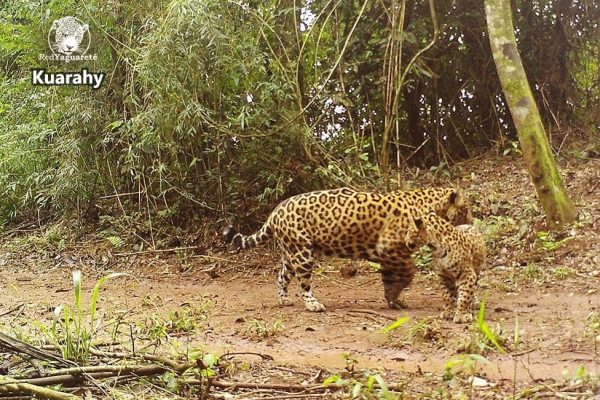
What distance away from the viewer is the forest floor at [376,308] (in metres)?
4.26

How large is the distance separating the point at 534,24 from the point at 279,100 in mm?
4330

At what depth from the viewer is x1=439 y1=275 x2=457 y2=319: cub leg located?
593 centimetres

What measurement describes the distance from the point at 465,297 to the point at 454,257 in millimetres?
333

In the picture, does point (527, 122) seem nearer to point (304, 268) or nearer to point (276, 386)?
point (304, 268)

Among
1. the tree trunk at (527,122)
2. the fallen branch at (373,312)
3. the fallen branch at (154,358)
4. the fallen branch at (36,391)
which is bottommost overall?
the fallen branch at (373,312)

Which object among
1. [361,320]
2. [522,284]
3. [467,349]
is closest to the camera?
[467,349]

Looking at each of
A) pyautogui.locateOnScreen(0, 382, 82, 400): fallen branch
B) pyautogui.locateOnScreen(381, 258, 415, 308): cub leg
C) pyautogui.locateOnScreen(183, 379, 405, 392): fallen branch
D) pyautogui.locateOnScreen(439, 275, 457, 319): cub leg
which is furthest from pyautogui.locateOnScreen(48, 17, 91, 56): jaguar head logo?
pyautogui.locateOnScreen(0, 382, 82, 400): fallen branch

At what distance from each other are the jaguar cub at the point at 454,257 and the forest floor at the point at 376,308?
0.66 feet

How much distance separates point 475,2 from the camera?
412 inches

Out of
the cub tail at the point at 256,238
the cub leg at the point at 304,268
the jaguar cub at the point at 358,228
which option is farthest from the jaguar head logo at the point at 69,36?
the cub leg at the point at 304,268

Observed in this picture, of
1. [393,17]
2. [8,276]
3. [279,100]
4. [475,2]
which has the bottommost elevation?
[8,276]

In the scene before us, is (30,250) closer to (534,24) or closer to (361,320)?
(361,320)

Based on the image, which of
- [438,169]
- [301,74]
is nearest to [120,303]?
[301,74]

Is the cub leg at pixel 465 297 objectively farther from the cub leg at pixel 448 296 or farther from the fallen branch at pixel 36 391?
the fallen branch at pixel 36 391
